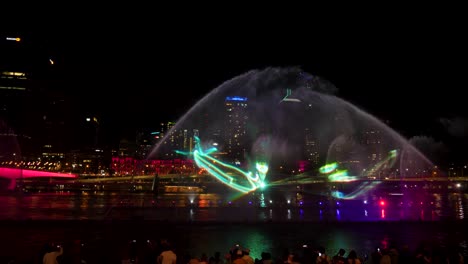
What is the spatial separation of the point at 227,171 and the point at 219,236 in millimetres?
110035

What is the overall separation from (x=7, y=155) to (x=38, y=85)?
24.8 metres

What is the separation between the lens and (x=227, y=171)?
129m

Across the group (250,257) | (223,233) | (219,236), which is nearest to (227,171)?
(223,233)

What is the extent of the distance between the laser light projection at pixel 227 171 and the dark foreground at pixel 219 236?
71930mm

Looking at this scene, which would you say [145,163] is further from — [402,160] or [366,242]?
[366,242]

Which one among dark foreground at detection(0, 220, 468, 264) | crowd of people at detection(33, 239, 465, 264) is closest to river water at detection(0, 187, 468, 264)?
dark foreground at detection(0, 220, 468, 264)

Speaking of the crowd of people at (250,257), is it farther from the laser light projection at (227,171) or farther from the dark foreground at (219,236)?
the laser light projection at (227,171)

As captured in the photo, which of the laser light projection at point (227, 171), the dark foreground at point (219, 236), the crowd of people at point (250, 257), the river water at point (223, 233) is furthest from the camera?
the laser light projection at point (227, 171)

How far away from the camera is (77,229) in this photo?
20.7 m

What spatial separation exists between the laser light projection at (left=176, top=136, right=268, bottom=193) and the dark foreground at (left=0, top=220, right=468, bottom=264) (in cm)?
7193

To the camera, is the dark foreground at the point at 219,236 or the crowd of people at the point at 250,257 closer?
the crowd of people at the point at 250,257

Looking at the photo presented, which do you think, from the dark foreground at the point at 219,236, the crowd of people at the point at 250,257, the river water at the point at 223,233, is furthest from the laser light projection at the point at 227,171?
the crowd of people at the point at 250,257

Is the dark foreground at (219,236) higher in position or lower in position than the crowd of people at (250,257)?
lower

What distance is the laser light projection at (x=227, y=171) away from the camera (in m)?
105
